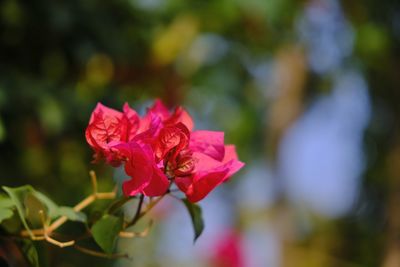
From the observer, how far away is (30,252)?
0.71 metres

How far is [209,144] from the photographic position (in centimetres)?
A: 69

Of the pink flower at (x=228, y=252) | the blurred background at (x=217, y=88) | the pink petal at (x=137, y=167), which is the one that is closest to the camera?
the pink petal at (x=137, y=167)

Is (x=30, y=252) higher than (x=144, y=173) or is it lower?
lower

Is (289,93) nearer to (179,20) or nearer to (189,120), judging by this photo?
(179,20)

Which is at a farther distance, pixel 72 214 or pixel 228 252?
pixel 228 252

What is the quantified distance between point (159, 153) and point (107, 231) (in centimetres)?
9

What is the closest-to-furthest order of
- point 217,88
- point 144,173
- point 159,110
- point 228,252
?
point 144,173 < point 159,110 < point 217,88 < point 228,252

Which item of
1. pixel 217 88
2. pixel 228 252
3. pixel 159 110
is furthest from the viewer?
pixel 228 252

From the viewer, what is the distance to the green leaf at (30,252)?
0.70 m

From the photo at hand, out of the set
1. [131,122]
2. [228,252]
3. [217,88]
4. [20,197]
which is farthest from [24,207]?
[228,252]

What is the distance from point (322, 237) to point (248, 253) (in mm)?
1089

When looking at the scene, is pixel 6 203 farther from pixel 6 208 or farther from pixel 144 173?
pixel 144 173

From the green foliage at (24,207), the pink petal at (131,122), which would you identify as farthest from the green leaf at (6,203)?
the pink petal at (131,122)

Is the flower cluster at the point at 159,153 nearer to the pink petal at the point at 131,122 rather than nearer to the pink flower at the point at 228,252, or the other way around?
the pink petal at the point at 131,122
